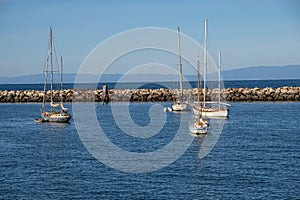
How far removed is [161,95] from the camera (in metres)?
108

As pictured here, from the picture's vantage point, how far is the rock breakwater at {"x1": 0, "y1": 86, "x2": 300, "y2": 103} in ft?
330

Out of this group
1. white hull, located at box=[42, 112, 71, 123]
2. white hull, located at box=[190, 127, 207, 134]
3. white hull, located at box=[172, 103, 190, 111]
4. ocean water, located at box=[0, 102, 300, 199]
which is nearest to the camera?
ocean water, located at box=[0, 102, 300, 199]

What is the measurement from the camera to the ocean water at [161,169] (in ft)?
95.0

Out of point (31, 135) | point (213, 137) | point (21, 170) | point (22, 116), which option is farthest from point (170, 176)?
point (22, 116)

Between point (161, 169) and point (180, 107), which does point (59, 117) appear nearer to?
point (180, 107)

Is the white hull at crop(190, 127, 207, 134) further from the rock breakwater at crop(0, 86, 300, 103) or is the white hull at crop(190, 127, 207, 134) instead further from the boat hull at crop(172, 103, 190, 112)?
the rock breakwater at crop(0, 86, 300, 103)

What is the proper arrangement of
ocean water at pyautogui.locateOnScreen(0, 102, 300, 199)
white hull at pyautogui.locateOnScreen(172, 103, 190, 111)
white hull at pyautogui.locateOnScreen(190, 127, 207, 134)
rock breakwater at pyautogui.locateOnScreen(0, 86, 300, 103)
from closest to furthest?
ocean water at pyautogui.locateOnScreen(0, 102, 300, 199), white hull at pyautogui.locateOnScreen(190, 127, 207, 134), white hull at pyautogui.locateOnScreen(172, 103, 190, 111), rock breakwater at pyautogui.locateOnScreen(0, 86, 300, 103)

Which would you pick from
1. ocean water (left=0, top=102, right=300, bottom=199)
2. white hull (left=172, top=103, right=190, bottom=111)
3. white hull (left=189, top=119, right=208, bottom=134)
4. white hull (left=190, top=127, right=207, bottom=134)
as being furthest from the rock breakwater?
white hull (left=190, top=127, right=207, bottom=134)

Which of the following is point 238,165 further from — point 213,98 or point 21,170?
point 213,98

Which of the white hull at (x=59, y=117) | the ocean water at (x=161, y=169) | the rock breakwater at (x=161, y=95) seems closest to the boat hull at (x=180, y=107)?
the rock breakwater at (x=161, y=95)

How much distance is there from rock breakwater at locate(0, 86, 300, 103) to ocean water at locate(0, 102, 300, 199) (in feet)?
146

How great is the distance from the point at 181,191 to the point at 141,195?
6.98 feet

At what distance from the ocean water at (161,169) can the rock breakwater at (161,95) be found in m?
44.5

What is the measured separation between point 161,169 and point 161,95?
7366 cm
